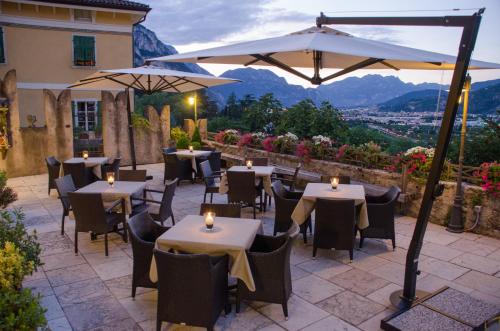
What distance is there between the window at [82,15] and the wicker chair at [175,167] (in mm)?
9672

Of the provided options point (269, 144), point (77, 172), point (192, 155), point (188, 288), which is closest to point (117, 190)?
point (77, 172)

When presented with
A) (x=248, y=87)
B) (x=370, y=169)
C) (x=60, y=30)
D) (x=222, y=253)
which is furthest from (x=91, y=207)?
(x=248, y=87)

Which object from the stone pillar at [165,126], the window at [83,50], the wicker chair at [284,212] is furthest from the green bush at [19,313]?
the window at [83,50]

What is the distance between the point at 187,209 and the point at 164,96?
2609 cm

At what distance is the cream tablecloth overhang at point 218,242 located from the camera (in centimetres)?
345

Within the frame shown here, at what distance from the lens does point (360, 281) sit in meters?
4.41

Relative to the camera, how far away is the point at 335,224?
16.0 ft

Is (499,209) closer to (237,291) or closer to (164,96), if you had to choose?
(237,291)

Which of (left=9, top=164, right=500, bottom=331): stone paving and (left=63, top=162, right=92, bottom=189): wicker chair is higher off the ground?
(left=63, top=162, right=92, bottom=189): wicker chair

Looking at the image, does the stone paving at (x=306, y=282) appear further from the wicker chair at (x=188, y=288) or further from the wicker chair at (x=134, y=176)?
the wicker chair at (x=134, y=176)

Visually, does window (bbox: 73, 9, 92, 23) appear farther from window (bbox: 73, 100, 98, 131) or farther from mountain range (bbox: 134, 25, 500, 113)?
mountain range (bbox: 134, 25, 500, 113)

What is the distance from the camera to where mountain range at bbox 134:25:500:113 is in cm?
1051

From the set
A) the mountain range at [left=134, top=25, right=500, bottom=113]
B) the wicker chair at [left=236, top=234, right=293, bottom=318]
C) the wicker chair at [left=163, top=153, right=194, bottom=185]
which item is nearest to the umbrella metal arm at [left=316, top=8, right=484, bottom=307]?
the mountain range at [left=134, top=25, right=500, bottom=113]

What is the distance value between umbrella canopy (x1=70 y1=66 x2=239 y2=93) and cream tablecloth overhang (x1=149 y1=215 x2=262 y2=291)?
14.8ft
